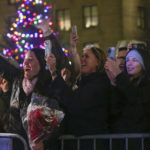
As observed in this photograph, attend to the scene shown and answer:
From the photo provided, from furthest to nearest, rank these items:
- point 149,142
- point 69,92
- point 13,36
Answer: point 13,36, point 69,92, point 149,142

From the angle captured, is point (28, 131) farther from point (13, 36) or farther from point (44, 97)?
point (13, 36)

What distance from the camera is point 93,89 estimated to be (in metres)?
4.16

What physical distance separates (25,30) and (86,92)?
123 centimetres

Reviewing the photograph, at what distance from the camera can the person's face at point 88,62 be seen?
430cm

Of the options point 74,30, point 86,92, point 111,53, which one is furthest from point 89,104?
point 74,30

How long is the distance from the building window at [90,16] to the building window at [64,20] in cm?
19

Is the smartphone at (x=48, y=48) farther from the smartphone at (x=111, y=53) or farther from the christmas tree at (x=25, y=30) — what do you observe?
the smartphone at (x=111, y=53)

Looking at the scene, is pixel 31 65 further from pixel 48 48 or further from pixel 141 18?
pixel 141 18

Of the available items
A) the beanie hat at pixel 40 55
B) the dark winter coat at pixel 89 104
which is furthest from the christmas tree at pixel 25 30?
the dark winter coat at pixel 89 104

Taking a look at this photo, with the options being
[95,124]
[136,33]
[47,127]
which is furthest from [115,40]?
[47,127]

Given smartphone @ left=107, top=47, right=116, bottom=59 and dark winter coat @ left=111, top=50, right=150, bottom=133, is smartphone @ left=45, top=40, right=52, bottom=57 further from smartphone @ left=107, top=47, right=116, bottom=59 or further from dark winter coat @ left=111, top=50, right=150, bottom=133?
dark winter coat @ left=111, top=50, right=150, bottom=133

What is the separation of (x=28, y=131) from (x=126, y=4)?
5.32 feet

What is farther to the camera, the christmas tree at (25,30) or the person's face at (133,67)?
the christmas tree at (25,30)

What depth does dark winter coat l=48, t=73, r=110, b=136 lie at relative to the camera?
4176 mm
